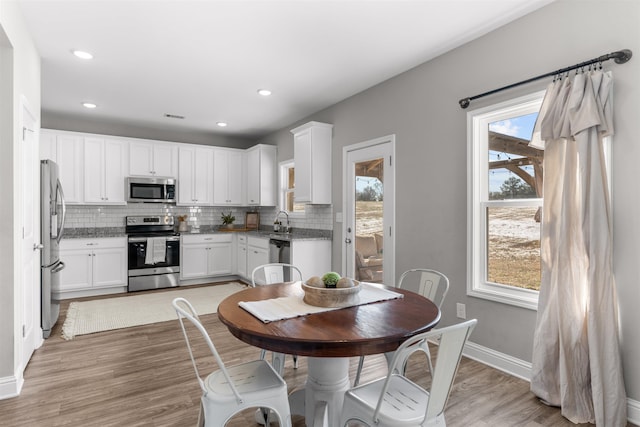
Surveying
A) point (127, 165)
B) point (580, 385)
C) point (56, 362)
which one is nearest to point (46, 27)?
point (56, 362)

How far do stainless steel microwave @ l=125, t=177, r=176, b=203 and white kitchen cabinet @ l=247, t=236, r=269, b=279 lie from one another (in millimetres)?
1529

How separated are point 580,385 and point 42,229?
437 cm

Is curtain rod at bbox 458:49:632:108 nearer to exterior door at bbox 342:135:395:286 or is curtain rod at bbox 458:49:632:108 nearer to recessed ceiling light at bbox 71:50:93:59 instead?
exterior door at bbox 342:135:395:286

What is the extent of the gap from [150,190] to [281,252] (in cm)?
252

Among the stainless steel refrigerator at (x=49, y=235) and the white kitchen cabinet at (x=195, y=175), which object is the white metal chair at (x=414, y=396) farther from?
the white kitchen cabinet at (x=195, y=175)

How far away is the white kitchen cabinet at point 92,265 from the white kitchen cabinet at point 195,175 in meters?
1.25

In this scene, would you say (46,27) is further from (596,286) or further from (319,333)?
(596,286)

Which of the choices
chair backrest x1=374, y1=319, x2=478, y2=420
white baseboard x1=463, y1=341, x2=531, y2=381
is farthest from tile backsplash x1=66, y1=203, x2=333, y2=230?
chair backrest x1=374, y1=319, x2=478, y2=420

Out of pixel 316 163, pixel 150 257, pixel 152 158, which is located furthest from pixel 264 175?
pixel 150 257

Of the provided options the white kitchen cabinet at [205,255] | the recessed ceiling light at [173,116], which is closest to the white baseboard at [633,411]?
the white kitchen cabinet at [205,255]

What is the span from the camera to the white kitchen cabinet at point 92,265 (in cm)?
498

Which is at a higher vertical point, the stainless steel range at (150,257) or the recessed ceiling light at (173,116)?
the recessed ceiling light at (173,116)

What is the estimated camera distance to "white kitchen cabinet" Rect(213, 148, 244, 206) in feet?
21.1

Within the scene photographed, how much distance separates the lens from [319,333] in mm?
1479
